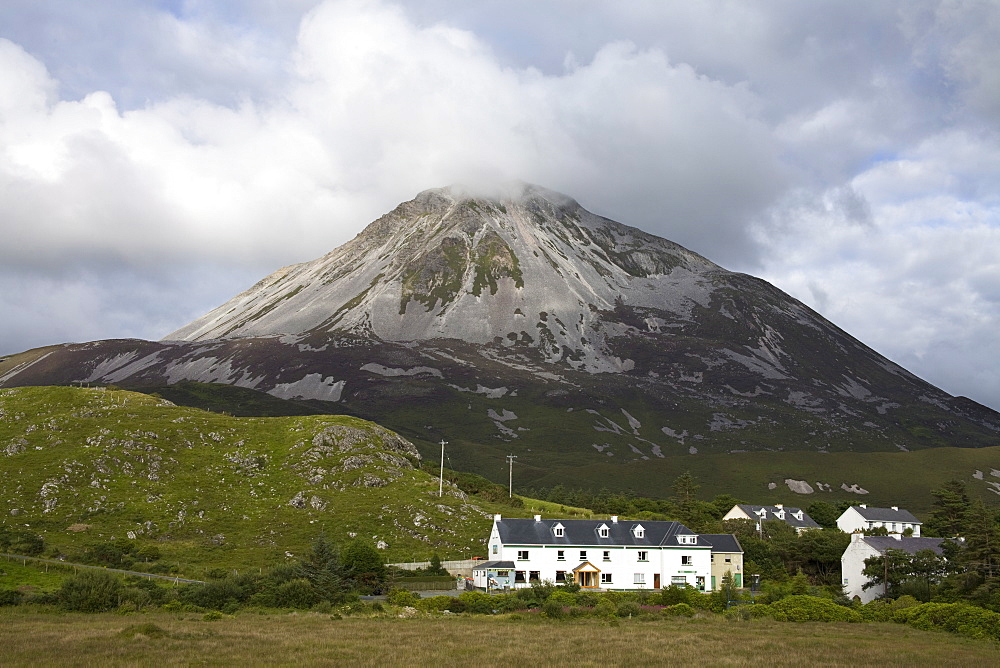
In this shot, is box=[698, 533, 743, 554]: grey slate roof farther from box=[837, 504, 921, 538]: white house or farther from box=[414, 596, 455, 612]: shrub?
box=[837, 504, 921, 538]: white house

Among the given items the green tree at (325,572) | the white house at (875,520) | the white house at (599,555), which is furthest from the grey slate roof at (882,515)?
the green tree at (325,572)

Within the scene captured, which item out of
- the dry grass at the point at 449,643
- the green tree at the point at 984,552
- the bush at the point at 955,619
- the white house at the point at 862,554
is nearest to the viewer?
the dry grass at the point at 449,643

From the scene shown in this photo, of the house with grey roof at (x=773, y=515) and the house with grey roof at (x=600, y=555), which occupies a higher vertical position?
the house with grey roof at (x=773, y=515)

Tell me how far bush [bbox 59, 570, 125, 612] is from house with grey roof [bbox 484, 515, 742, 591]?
36.4 m

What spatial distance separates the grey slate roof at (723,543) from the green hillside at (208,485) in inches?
1052

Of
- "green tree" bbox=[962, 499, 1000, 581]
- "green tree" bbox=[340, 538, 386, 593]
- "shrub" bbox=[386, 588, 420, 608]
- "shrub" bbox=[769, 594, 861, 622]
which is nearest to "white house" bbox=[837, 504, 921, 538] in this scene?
"green tree" bbox=[962, 499, 1000, 581]

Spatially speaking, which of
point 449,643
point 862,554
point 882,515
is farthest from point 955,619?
point 882,515

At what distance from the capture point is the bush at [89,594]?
184ft

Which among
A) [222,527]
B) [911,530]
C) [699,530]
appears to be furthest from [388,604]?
[911,530]

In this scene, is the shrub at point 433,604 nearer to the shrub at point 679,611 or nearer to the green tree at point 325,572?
the green tree at point 325,572

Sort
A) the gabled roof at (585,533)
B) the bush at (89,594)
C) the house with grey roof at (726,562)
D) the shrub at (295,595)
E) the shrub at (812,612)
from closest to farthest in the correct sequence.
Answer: the bush at (89,594), the shrub at (812,612), the shrub at (295,595), the gabled roof at (585,533), the house with grey roof at (726,562)

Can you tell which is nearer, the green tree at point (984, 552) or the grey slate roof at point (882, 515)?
the green tree at point (984, 552)

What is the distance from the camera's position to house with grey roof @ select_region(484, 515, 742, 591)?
86875mm

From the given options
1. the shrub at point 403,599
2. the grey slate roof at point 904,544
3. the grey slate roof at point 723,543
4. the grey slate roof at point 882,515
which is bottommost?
the shrub at point 403,599
